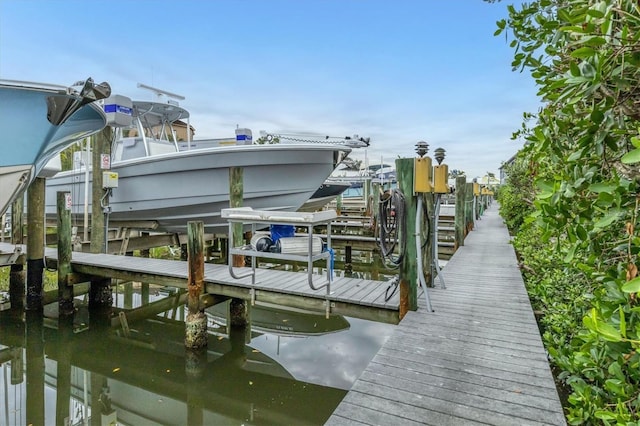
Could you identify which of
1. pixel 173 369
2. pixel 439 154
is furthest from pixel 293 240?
pixel 173 369

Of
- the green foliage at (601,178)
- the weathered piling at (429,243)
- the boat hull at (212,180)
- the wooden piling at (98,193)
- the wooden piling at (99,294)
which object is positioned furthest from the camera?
the boat hull at (212,180)

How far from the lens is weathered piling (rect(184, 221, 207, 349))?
4.33 meters

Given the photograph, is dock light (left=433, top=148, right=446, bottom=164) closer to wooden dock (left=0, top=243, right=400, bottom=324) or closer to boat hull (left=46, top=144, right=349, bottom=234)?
wooden dock (left=0, top=243, right=400, bottom=324)

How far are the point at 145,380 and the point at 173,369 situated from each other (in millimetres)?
300

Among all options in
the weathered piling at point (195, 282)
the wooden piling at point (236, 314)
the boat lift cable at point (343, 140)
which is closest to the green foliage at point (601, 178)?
the weathered piling at point (195, 282)

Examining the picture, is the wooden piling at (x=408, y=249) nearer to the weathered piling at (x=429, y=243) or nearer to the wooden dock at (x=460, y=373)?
the wooden dock at (x=460, y=373)

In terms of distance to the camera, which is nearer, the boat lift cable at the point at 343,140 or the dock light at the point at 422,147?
the dock light at the point at 422,147

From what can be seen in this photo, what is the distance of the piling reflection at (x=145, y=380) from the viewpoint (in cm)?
334

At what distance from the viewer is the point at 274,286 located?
4.11 metres

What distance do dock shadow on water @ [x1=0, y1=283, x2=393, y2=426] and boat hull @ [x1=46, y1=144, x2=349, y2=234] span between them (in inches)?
91.9

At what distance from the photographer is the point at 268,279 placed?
447 cm

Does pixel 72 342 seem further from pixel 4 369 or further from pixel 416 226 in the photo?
pixel 416 226

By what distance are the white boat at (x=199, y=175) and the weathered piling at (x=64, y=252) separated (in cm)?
106

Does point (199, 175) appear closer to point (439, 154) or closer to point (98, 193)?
point (98, 193)
